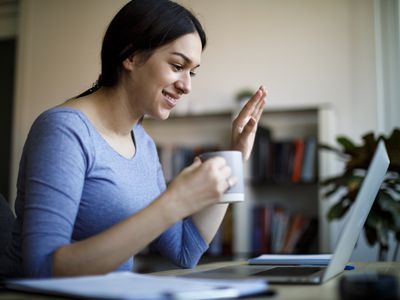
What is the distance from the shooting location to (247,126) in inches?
55.7

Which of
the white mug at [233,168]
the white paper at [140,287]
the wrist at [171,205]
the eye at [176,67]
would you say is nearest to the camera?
the white paper at [140,287]

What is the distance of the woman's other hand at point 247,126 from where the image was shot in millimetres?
1412

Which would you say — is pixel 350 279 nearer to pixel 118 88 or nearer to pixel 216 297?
pixel 216 297

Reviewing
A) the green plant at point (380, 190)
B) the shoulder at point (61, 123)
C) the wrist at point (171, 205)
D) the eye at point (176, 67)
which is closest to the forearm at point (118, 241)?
the wrist at point (171, 205)

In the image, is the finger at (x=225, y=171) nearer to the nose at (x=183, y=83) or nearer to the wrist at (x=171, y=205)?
the wrist at (x=171, y=205)

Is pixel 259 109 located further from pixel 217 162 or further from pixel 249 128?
pixel 217 162

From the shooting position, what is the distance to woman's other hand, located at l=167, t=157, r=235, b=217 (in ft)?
3.04

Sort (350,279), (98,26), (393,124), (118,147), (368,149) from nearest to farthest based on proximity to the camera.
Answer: (350,279)
(118,147)
(368,149)
(393,124)
(98,26)

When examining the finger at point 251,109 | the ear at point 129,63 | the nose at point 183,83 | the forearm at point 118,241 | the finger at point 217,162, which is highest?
the ear at point 129,63

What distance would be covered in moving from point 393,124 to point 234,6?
139 centimetres

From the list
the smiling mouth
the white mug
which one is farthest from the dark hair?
the white mug

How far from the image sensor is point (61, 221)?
1.00m

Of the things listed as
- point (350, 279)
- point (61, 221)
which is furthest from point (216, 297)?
point (61, 221)

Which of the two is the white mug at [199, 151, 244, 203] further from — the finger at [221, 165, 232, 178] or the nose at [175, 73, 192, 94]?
the nose at [175, 73, 192, 94]
